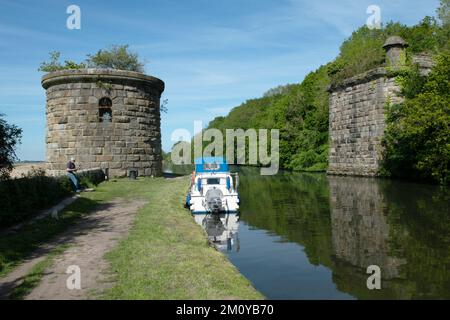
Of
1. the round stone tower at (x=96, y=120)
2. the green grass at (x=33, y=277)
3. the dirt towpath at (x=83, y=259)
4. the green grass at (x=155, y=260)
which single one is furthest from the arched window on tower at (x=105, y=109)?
the green grass at (x=33, y=277)

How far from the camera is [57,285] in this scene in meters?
5.98

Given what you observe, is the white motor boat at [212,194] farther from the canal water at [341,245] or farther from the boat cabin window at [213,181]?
the canal water at [341,245]

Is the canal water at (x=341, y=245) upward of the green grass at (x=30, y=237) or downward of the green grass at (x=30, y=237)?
downward

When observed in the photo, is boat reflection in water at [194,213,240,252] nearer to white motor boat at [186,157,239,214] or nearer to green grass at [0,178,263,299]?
white motor boat at [186,157,239,214]

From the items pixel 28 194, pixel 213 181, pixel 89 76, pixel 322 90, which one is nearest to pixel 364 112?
pixel 213 181

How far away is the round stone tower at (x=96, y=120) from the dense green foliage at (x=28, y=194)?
6.83 meters

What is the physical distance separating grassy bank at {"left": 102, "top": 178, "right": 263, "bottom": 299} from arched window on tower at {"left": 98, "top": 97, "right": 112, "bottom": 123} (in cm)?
1265

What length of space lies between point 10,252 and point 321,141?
129 feet

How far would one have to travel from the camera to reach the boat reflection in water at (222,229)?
412 inches

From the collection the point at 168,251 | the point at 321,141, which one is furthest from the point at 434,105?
the point at 321,141

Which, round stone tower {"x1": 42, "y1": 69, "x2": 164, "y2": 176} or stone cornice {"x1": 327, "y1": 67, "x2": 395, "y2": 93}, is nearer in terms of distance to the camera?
round stone tower {"x1": 42, "y1": 69, "x2": 164, "y2": 176}

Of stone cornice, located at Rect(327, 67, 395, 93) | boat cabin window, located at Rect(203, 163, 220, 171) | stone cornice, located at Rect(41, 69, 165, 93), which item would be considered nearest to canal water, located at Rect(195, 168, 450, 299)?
boat cabin window, located at Rect(203, 163, 220, 171)

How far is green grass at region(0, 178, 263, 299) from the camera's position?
5699 millimetres

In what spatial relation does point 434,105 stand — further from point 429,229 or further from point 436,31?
point 436,31
